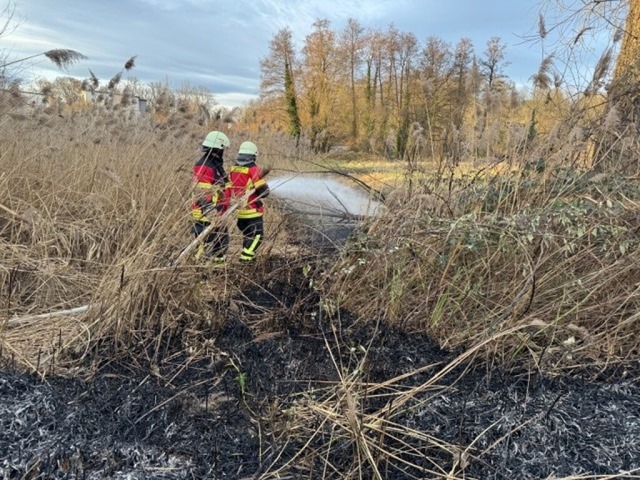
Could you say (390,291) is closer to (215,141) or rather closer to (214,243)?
(214,243)

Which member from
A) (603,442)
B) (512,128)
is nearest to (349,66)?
(512,128)

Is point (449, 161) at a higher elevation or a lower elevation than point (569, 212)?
higher

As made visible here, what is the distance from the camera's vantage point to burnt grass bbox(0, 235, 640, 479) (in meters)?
1.94

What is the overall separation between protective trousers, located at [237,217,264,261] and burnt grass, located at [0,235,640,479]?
1.07 m

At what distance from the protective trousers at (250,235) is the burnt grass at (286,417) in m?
1.07

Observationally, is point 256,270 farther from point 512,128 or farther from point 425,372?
point 512,128

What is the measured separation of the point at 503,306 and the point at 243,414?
1.53m

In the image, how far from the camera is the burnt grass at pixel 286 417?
1.94 meters

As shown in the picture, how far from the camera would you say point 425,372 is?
8.33 ft

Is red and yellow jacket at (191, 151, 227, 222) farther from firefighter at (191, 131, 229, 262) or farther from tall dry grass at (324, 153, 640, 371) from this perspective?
tall dry grass at (324, 153, 640, 371)

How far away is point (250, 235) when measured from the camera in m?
4.77

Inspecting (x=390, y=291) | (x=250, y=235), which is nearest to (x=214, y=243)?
(x=390, y=291)

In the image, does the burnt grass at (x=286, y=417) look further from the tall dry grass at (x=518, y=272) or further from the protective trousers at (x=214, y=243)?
the protective trousers at (x=214, y=243)

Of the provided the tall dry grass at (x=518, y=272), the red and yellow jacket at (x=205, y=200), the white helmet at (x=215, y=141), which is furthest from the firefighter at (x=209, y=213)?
the white helmet at (x=215, y=141)
